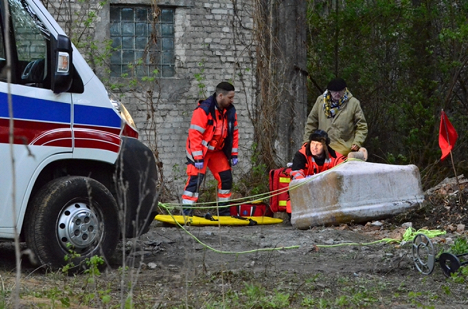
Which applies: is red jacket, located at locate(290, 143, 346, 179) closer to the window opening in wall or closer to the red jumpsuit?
the red jumpsuit

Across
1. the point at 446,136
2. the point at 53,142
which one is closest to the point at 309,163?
the point at 446,136

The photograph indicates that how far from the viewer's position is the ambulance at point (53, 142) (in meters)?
5.09

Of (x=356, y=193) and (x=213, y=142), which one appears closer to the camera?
(x=356, y=193)

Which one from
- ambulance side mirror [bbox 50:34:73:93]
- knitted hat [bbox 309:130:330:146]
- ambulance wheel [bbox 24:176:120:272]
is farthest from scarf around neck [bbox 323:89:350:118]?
ambulance side mirror [bbox 50:34:73:93]

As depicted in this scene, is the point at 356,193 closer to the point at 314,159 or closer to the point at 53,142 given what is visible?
the point at 314,159

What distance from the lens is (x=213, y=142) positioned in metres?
9.54

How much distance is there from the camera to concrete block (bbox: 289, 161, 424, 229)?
28.3ft

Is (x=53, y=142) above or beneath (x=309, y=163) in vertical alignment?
above

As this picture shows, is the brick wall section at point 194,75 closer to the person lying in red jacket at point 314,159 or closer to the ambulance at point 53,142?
the person lying in red jacket at point 314,159

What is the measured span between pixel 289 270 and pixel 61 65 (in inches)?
94.8

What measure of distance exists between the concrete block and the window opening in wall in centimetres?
427

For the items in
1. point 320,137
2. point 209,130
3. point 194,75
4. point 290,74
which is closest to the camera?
point 320,137

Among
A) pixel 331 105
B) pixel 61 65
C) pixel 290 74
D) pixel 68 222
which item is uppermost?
pixel 290 74

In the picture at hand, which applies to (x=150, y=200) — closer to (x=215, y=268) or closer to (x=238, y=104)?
(x=215, y=268)
